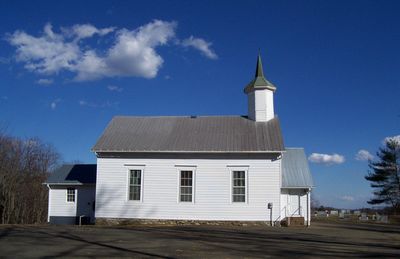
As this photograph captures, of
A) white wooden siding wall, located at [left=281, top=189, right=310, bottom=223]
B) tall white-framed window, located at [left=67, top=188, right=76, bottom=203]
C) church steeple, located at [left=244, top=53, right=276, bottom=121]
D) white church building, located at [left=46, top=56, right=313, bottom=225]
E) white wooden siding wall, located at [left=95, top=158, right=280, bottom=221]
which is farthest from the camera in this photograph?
tall white-framed window, located at [left=67, top=188, right=76, bottom=203]

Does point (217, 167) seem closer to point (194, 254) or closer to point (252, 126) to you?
point (252, 126)

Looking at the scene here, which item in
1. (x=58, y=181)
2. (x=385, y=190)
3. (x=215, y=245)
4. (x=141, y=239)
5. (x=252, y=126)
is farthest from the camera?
(x=385, y=190)

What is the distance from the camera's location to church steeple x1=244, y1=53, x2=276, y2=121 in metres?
30.5

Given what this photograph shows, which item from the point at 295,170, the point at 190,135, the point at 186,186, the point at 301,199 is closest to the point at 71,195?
the point at 186,186

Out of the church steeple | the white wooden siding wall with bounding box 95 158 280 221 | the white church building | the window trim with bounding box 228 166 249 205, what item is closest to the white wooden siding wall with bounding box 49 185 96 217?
the white church building

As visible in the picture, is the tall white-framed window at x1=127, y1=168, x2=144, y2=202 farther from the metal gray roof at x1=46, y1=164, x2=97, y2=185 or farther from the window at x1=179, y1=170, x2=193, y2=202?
the metal gray roof at x1=46, y1=164, x2=97, y2=185

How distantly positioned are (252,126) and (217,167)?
417 centimetres

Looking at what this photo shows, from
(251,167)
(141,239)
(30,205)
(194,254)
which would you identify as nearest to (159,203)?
(251,167)

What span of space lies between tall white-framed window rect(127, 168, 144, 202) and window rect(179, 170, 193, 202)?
2.43 m

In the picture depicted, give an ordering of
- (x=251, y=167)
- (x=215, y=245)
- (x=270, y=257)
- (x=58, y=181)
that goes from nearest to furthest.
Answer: (x=270, y=257) → (x=215, y=245) → (x=251, y=167) → (x=58, y=181)

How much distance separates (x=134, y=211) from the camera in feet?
91.2

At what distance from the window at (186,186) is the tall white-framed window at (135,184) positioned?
243 cm

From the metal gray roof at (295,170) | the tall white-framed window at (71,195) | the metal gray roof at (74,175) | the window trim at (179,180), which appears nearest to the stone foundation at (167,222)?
Result: the window trim at (179,180)

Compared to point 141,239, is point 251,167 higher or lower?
higher
